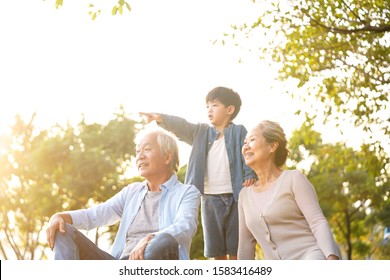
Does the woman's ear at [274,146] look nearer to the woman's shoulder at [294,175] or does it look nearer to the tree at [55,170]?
the woman's shoulder at [294,175]

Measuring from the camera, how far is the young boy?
5211 mm

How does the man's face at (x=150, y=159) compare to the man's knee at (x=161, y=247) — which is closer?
the man's knee at (x=161, y=247)

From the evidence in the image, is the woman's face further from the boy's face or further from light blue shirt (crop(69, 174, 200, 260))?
the boy's face

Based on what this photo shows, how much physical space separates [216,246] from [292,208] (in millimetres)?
1455

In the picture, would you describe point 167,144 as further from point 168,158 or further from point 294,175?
point 294,175

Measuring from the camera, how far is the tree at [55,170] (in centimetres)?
1727

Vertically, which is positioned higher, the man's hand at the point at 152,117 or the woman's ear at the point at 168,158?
the man's hand at the point at 152,117

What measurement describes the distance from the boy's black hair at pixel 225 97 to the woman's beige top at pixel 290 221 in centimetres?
152

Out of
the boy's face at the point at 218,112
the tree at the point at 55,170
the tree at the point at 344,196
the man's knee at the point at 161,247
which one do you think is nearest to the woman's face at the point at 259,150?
the man's knee at the point at 161,247

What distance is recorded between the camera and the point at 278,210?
155 inches

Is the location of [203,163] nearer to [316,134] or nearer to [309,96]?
[309,96]

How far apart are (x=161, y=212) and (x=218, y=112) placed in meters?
1.51

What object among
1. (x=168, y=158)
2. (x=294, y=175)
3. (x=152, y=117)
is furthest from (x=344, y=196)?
(x=294, y=175)
